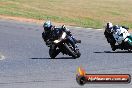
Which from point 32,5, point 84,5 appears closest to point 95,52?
point 32,5

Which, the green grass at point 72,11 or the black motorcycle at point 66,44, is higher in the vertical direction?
the black motorcycle at point 66,44

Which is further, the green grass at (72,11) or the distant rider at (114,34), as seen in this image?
the green grass at (72,11)

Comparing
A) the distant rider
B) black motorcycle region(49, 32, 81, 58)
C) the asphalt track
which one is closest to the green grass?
the asphalt track

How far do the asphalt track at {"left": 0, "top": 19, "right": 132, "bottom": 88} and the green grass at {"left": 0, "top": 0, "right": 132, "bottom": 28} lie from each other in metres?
9.01

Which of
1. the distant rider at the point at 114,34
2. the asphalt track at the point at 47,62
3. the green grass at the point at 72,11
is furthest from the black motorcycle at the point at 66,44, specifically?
the green grass at the point at 72,11

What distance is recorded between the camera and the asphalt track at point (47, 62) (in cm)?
1342

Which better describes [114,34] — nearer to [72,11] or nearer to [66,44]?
[66,44]

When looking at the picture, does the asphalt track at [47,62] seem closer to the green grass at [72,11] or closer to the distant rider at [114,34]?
the distant rider at [114,34]

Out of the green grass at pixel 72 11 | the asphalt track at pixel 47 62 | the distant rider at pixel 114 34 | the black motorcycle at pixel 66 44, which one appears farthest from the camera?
the green grass at pixel 72 11

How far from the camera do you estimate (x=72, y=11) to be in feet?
170

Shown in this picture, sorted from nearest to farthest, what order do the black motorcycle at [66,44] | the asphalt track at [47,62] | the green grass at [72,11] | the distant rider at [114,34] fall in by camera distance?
1. the asphalt track at [47,62]
2. the black motorcycle at [66,44]
3. the distant rider at [114,34]
4. the green grass at [72,11]

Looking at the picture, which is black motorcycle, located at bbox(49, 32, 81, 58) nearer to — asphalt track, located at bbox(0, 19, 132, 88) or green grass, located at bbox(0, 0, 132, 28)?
asphalt track, located at bbox(0, 19, 132, 88)

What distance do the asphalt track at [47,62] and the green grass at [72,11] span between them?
29.6 ft

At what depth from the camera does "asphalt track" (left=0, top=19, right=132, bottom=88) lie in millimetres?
13422
